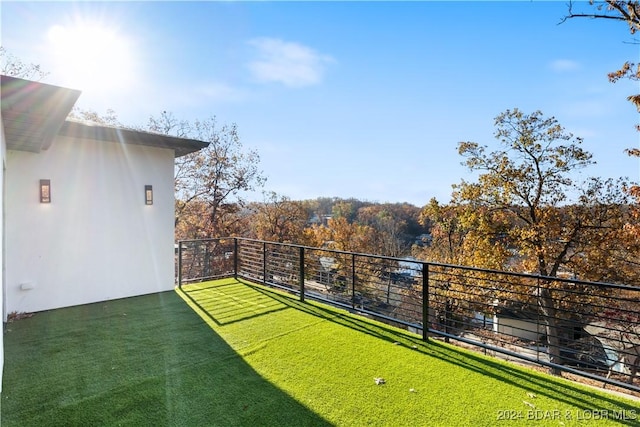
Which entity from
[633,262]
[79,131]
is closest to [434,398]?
[79,131]

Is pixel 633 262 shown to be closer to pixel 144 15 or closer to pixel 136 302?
pixel 136 302

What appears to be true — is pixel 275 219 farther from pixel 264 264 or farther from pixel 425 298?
pixel 425 298

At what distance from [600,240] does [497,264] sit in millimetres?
3122

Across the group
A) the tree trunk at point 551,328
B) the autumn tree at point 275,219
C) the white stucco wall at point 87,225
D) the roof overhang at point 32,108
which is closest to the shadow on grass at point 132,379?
the white stucco wall at point 87,225

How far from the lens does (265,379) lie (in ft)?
9.77

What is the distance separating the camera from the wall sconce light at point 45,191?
509 centimetres

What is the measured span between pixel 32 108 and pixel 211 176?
1277 cm

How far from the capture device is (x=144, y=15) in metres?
5.96

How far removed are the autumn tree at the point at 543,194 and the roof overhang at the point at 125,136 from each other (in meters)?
10.5

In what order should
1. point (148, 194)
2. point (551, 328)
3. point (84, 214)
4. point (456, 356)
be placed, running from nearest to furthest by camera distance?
point (456, 356)
point (84, 214)
point (148, 194)
point (551, 328)

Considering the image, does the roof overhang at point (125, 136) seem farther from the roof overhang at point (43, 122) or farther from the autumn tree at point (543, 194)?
the autumn tree at point (543, 194)

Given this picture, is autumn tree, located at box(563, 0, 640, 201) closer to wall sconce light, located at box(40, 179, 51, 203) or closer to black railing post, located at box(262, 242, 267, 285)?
black railing post, located at box(262, 242, 267, 285)

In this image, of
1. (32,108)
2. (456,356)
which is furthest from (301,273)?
(32,108)

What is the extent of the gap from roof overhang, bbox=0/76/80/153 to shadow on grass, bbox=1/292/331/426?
251cm
